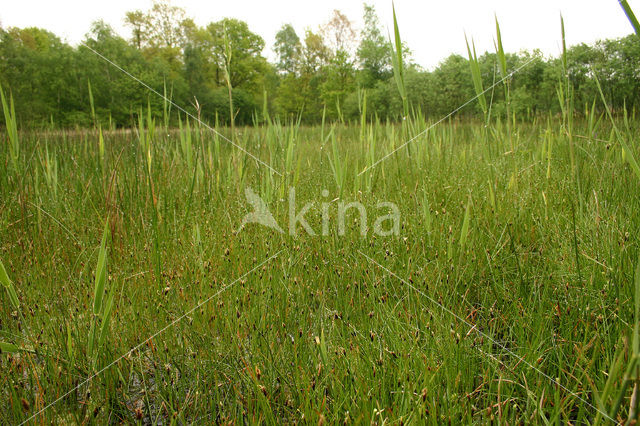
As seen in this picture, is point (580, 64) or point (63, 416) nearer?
point (63, 416)

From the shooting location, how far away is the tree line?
4559 millimetres

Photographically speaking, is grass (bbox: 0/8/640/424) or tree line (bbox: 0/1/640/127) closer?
grass (bbox: 0/8/640/424)

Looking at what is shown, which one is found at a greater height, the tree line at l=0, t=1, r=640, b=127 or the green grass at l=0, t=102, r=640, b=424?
the tree line at l=0, t=1, r=640, b=127

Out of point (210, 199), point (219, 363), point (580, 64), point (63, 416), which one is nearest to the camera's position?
point (63, 416)

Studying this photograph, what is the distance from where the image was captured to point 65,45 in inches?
703

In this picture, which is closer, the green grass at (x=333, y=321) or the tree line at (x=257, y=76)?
the green grass at (x=333, y=321)

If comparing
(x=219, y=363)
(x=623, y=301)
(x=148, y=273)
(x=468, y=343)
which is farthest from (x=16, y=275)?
(x=623, y=301)

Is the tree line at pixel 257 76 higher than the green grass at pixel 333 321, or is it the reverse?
the tree line at pixel 257 76

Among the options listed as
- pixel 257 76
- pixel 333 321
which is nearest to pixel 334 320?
pixel 333 321

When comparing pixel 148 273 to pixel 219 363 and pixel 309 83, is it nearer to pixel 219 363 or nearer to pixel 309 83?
pixel 219 363

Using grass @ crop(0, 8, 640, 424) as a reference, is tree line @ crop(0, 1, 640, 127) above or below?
above

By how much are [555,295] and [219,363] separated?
3.74 ft

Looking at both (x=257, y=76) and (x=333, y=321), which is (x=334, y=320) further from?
(x=257, y=76)

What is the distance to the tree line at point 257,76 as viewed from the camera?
15.0 feet
